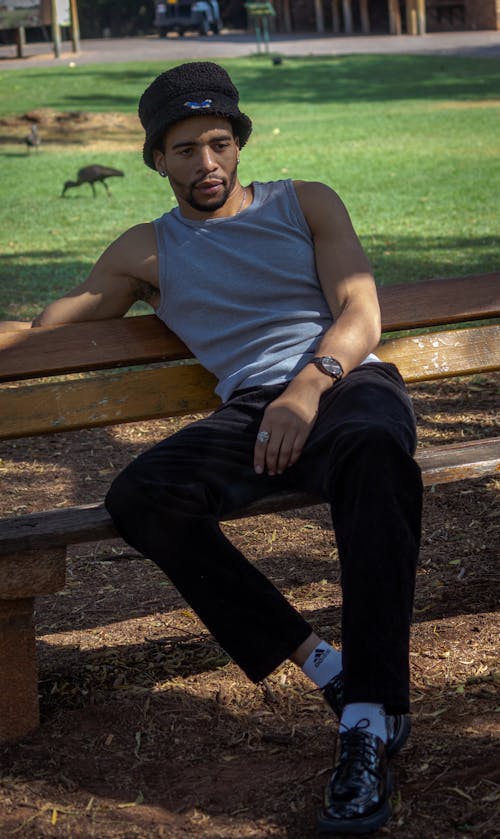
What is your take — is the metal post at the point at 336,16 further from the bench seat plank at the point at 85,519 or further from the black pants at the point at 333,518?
the black pants at the point at 333,518

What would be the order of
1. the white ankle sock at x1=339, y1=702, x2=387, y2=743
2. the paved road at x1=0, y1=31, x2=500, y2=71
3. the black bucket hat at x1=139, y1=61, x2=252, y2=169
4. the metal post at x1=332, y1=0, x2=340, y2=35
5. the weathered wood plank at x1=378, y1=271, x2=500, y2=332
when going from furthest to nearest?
the metal post at x1=332, y1=0, x2=340, y2=35, the paved road at x1=0, y1=31, x2=500, y2=71, the weathered wood plank at x1=378, y1=271, x2=500, y2=332, the black bucket hat at x1=139, y1=61, x2=252, y2=169, the white ankle sock at x1=339, y1=702, x2=387, y2=743

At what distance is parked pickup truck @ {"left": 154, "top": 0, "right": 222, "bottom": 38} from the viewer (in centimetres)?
4547

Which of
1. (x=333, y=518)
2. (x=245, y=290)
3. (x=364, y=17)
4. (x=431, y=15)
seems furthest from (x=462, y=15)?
(x=333, y=518)

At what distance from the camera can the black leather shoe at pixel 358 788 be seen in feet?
8.58

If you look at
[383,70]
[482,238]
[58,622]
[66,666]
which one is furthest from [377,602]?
[383,70]

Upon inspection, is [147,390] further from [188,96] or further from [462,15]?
[462,15]

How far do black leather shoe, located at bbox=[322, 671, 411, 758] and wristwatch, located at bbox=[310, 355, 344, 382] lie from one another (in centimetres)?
76

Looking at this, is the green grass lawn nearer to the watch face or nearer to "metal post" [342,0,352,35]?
the watch face

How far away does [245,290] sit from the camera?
3.41 meters

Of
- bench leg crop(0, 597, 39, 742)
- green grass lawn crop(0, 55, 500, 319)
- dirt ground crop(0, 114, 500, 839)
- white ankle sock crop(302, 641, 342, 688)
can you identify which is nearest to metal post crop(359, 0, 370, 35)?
green grass lawn crop(0, 55, 500, 319)

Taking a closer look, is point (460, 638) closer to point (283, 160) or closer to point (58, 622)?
point (58, 622)

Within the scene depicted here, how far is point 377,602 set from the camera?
108 inches

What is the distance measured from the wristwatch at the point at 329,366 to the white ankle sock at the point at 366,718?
33.8 inches

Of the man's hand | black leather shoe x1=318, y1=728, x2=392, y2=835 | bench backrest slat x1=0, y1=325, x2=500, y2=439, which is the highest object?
the man's hand
